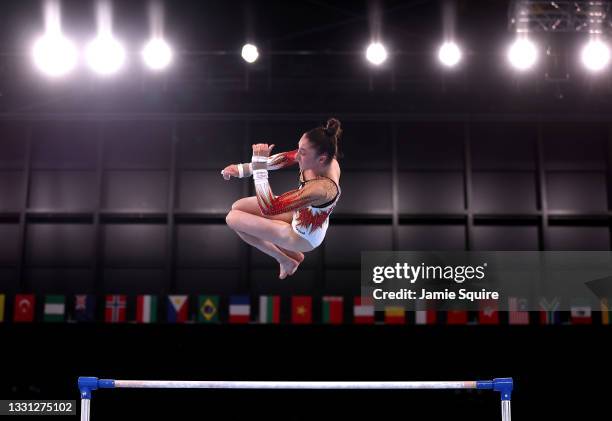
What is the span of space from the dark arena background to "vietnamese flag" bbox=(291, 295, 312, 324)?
2cm

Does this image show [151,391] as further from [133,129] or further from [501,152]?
[501,152]

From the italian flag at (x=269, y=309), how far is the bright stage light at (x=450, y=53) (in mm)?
3796

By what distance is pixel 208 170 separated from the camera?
28.2 feet

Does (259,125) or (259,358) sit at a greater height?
(259,125)

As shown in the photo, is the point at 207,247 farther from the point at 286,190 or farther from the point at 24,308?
the point at 24,308

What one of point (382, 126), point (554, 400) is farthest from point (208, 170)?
point (554, 400)

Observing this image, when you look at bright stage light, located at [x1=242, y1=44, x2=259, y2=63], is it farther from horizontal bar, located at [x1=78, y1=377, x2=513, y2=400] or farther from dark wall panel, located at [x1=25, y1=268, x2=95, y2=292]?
horizontal bar, located at [x1=78, y1=377, x2=513, y2=400]

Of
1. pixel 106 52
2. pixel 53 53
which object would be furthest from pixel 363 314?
pixel 53 53

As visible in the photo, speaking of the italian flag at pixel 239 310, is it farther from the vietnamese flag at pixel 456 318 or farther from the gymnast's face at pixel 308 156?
the gymnast's face at pixel 308 156

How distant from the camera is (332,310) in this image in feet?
28.1

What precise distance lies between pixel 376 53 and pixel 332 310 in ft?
11.2

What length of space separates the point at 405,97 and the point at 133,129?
3791mm

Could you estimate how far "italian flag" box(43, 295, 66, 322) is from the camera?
857 cm

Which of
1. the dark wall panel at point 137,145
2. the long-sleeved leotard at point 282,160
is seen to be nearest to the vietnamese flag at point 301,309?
the dark wall panel at point 137,145
